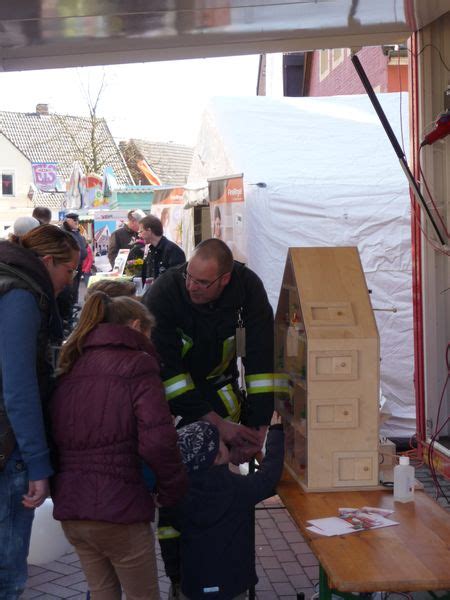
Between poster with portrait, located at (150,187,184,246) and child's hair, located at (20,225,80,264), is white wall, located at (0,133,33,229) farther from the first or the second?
child's hair, located at (20,225,80,264)

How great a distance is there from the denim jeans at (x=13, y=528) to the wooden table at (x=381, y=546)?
102 cm

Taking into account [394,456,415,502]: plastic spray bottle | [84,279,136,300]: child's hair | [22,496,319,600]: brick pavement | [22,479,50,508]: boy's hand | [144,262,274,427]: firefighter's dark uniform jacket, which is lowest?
[22,496,319,600]: brick pavement

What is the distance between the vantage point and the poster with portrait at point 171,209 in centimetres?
1357

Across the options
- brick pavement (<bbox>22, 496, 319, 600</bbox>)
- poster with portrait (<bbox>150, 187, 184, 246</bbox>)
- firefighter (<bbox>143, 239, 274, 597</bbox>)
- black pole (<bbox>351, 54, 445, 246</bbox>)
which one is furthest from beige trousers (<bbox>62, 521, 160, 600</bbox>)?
poster with portrait (<bbox>150, 187, 184, 246</bbox>)

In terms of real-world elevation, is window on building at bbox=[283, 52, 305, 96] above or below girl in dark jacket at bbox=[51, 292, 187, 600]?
above

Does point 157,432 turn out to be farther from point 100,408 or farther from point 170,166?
point 170,166

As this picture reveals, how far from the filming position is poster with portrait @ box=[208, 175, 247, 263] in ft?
26.4

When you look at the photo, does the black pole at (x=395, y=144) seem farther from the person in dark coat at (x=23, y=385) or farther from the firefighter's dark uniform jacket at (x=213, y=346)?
the person in dark coat at (x=23, y=385)

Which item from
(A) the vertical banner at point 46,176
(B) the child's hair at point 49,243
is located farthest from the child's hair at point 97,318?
(A) the vertical banner at point 46,176

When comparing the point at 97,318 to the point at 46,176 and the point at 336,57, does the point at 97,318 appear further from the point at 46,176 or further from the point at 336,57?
the point at 46,176

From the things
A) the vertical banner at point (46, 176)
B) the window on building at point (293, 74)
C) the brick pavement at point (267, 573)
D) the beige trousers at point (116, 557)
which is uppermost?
the window on building at point (293, 74)

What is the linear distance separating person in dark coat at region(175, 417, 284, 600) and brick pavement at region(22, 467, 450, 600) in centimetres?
122

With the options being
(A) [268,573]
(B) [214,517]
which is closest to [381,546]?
(B) [214,517]

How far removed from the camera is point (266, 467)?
348 centimetres
